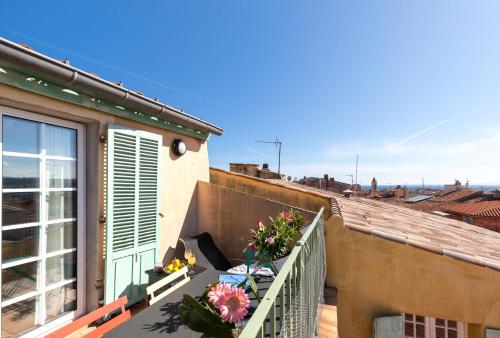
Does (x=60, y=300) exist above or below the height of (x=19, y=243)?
below

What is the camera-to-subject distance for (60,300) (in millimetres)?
3426

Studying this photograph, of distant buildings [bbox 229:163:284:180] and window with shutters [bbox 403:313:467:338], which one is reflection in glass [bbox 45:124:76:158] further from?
distant buildings [bbox 229:163:284:180]

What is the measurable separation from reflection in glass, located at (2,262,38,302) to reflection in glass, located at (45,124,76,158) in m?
1.33

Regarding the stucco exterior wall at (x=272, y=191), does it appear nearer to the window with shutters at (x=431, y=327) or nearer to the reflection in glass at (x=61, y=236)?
the window with shutters at (x=431, y=327)

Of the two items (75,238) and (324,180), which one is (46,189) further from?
(324,180)

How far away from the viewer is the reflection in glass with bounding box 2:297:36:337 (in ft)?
9.36

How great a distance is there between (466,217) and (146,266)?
85.9 feet

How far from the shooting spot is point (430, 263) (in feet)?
13.0

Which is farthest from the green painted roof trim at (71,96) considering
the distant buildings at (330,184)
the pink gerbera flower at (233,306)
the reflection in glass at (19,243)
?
the distant buildings at (330,184)

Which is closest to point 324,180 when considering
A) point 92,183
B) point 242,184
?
point 242,184

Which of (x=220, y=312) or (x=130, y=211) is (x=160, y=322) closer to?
(x=220, y=312)

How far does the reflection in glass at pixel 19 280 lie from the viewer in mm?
2852

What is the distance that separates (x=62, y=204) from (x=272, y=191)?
5.30m

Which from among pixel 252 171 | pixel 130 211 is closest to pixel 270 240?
pixel 130 211
